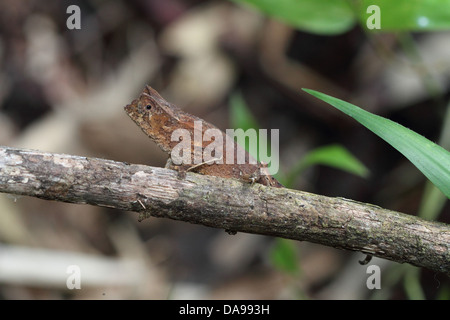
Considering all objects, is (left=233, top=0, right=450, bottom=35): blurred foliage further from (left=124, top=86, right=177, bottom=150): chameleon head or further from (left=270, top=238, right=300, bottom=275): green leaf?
(left=270, top=238, right=300, bottom=275): green leaf

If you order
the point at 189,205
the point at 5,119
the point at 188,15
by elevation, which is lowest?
the point at 189,205

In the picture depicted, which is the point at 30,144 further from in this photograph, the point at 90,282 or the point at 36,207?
the point at 90,282

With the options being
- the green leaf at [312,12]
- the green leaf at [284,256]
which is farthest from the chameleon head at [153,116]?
the green leaf at [284,256]

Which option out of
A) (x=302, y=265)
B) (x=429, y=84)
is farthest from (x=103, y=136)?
(x=429, y=84)

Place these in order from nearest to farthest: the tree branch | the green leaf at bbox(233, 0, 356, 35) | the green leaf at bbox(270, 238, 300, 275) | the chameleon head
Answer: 1. the tree branch
2. the chameleon head
3. the green leaf at bbox(233, 0, 356, 35)
4. the green leaf at bbox(270, 238, 300, 275)

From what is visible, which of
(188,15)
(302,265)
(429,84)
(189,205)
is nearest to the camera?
(189,205)

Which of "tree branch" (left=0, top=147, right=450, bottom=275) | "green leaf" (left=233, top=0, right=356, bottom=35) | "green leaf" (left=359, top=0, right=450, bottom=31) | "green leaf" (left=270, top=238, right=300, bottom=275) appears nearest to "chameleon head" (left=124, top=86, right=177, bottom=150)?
"tree branch" (left=0, top=147, right=450, bottom=275)

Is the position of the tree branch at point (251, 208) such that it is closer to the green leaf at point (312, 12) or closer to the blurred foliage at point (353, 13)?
the blurred foliage at point (353, 13)
